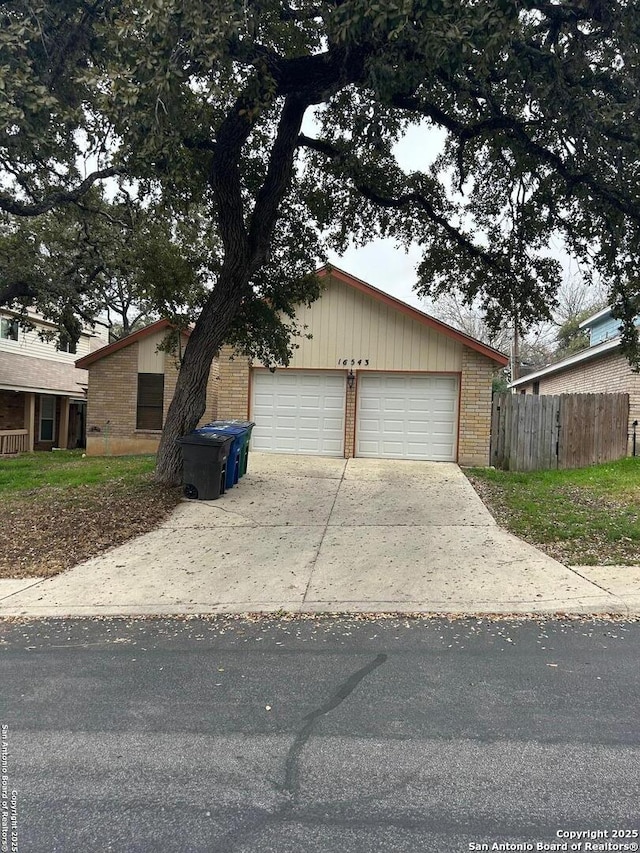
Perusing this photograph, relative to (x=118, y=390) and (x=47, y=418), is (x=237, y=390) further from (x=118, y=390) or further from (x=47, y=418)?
(x=47, y=418)

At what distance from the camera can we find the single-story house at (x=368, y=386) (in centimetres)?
1352

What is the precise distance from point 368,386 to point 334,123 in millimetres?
6341

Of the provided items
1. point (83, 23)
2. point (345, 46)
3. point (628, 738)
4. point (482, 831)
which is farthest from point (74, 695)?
point (83, 23)

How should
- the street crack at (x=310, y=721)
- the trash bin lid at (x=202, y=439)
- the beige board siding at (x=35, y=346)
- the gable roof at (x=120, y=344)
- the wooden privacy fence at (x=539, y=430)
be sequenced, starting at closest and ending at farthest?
the street crack at (x=310, y=721)
the trash bin lid at (x=202, y=439)
the wooden privacy fence at (x=539, y=430)
the gable roof at (x=120, y=344)
the beige board siding at (x=35, y=346)

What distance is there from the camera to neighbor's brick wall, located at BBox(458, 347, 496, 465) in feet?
44.1

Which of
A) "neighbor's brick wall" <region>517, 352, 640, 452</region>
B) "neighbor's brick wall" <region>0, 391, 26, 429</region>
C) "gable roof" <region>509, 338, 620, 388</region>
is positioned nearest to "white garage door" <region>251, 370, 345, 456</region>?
"gable roof" <region>509, 338, 620, 388</region>

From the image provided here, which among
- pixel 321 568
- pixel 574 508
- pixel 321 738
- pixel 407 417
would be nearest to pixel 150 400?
pixel 407 417

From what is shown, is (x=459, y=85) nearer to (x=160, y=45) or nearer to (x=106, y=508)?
(x=160, y=45)

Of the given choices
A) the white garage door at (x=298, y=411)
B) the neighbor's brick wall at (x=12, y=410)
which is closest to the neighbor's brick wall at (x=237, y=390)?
the white garage door at (x=298, y=411)

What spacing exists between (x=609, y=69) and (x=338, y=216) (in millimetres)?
4881

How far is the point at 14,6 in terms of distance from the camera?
6.22 m

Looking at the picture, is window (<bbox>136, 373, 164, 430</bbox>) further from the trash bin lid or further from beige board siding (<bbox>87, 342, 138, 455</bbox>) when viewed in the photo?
the trash bin lid

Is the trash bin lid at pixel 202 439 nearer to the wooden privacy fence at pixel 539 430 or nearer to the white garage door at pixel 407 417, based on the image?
the white garage door at pixel 407 417

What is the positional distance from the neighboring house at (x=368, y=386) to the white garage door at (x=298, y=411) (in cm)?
3
